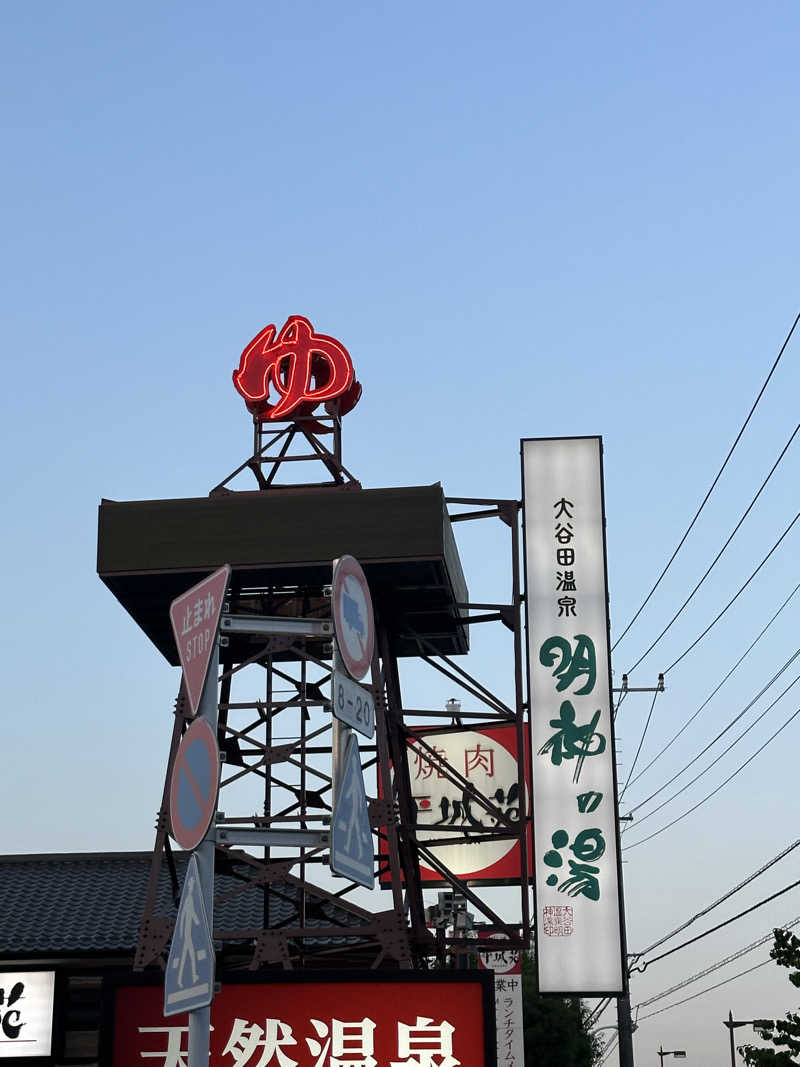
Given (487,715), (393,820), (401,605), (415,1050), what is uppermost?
(401,605)

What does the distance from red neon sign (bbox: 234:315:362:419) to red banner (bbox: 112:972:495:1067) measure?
895 cm

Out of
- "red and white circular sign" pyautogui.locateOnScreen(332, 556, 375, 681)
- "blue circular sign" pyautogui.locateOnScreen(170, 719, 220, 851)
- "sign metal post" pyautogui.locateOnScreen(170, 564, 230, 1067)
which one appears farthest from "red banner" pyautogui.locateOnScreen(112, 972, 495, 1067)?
"red and white circular sign" pyautogui.locateOnScreen(332, 556, 375, 681)

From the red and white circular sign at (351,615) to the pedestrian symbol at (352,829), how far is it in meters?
0.50

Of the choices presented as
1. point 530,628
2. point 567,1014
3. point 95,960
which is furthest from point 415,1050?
point 567,1014

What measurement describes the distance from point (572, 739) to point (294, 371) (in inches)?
277

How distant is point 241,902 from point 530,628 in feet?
33.4

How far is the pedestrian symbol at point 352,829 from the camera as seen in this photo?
807cm

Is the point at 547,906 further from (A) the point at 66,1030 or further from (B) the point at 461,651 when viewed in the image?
(A) the point at 66,1030

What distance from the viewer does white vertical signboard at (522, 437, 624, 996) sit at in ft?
67.7

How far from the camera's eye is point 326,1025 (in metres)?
17.3

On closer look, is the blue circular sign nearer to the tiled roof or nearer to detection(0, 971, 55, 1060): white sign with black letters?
detection(0, 971, 55, 1060): white sign with black letters

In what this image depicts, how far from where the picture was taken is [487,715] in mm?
21578

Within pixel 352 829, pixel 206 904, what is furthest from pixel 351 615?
pixel 206 904

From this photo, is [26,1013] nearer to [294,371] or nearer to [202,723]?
[294,371]
